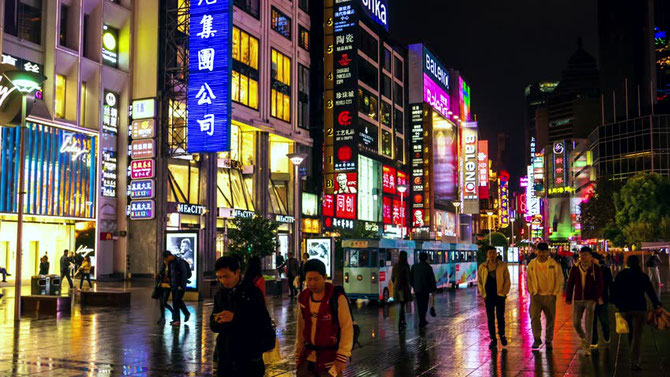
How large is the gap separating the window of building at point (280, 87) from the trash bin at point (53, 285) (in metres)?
31.7

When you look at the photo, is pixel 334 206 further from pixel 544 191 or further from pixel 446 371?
pixel 544 191

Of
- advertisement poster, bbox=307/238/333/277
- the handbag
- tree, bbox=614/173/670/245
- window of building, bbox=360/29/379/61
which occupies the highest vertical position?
window of building, bbox=360/29/379/61

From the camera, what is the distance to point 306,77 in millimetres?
58750

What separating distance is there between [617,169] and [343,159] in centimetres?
6399

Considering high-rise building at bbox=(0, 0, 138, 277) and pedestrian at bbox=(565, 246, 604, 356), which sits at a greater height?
Answer: high-rise building at bbox=(0, 0, 138, 277)

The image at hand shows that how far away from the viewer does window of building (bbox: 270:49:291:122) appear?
52969 millimetres

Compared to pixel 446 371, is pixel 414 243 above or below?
above

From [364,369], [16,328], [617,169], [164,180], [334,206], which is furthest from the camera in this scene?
[617,169]

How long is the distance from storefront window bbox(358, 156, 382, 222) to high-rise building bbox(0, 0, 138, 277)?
110ft

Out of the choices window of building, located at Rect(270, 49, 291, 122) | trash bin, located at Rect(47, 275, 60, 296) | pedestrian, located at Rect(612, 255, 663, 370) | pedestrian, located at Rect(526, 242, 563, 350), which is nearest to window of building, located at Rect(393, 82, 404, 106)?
window of building, located at Rect(270, 49, 291, 122)

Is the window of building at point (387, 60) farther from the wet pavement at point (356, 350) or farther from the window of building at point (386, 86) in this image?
the wet pavement at point (356, 350)

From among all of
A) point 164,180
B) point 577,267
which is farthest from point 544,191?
point 577,267

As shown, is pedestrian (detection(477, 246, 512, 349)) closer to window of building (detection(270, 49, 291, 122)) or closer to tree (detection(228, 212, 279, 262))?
tree (detection(228, 212, 279, 262))

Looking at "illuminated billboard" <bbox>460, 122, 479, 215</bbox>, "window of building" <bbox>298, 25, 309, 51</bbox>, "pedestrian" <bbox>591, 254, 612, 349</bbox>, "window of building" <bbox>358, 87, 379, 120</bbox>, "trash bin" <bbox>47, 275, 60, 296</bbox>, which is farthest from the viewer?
"illuminated billboard" <bbox>460, 122, 479, 215</bbox>
